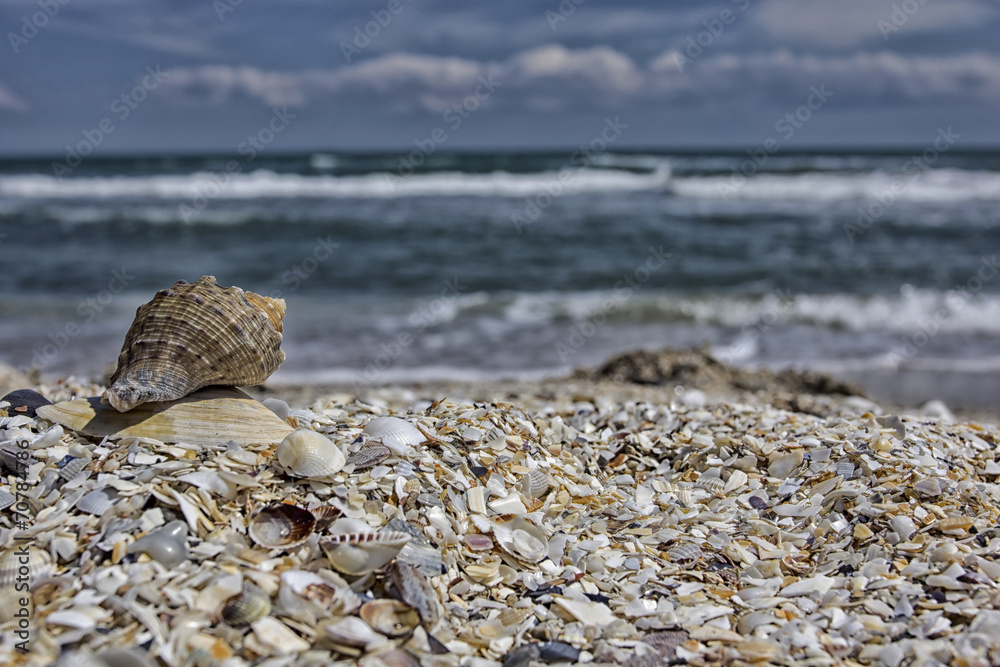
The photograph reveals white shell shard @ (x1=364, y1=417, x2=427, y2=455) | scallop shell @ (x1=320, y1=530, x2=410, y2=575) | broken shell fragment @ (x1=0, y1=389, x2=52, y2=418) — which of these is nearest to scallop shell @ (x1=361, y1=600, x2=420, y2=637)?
scallop shell @ (x1=320, y1=530, x2=410, y2=575)

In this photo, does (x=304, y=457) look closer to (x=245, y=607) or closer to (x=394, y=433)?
(x=394, y=433)

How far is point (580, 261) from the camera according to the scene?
12695 millimetres

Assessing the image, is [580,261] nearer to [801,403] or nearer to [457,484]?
[801,403]

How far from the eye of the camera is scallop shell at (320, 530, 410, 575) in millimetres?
2078

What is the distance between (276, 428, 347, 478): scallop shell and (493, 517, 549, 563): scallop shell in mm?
604

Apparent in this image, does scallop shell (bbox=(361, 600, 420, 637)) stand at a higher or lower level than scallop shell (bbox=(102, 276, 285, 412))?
lower

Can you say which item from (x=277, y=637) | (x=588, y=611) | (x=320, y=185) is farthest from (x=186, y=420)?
(x=320, y=185)

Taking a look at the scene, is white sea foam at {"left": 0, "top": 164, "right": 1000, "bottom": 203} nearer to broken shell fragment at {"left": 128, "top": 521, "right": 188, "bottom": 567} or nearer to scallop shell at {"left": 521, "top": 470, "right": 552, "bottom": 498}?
scallop shell at {"left": 521, "top": 470, "right": 552, "bottom": 498}

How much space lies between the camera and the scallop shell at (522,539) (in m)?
2.38

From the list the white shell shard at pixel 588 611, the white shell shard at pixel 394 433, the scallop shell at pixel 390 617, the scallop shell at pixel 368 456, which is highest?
the scallop shell at pixel 368 456

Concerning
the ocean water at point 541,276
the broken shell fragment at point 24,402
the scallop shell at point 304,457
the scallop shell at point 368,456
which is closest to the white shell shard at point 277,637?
the scallop shell at point 304,457

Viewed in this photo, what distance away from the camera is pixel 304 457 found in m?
2.35

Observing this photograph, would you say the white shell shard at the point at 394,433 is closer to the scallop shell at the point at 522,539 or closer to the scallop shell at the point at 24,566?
the scallop shell at the point at 522,539

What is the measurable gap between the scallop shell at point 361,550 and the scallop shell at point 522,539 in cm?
42
